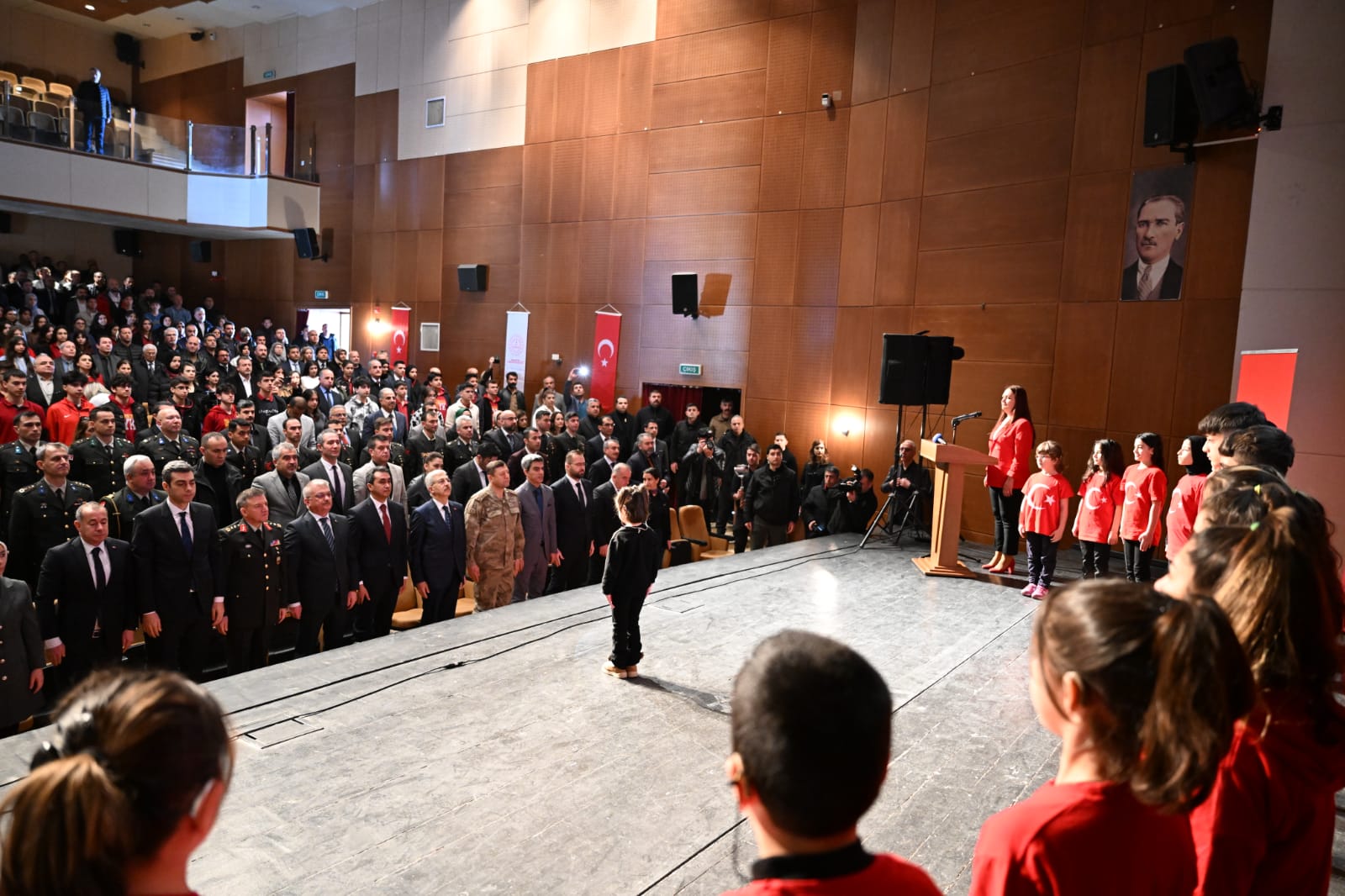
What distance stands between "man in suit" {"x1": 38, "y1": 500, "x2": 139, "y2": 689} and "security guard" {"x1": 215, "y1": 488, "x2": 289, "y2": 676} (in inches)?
18.8

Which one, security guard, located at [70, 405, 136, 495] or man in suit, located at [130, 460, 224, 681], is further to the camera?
security guard, located at [70, 405, 136, 495]

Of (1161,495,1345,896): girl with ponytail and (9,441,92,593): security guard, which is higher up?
(1161,495,1345,896): girl with ponytail

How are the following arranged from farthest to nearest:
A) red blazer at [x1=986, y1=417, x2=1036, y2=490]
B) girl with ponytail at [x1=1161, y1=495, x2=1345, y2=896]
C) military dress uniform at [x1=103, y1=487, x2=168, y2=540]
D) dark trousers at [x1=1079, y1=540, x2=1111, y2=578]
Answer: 1. red blazer at [x1=986, y1=417, x2=1036, y2=490]
2. dark trousers at [x1=1079, y1=540, x2=1111, y2=578]
3. military dress uniform at [x1=103, y1=487, x2=168, y2=540]
4. girl with ponytail at [x1=1161, y1=495, x2=1345, y2=896]

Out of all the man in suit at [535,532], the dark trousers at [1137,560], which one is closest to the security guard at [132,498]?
the man in suit at [535,532]

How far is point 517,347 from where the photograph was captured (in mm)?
12930

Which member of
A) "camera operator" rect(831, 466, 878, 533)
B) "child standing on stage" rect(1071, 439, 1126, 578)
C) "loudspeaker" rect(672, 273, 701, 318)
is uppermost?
"loudspeaker" rect(672, 273, 701, 318)

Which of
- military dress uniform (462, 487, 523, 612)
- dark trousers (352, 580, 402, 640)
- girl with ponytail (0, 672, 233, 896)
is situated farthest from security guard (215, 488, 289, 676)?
girl with ponytail (0, 672, 233, 896)

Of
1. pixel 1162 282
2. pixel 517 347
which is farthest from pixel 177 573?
pixel 517 347

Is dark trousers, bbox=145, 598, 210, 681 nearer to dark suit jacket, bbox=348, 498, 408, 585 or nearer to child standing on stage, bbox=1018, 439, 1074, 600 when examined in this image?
dark suit jacket, bbox=348, 498, 408, 585

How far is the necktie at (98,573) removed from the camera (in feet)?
14.1

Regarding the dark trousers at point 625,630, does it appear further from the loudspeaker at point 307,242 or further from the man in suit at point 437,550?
the loudspeaker at point 307,242

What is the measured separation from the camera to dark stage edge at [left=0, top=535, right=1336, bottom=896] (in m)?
2.70

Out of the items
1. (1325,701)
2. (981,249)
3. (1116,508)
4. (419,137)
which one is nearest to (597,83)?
(419,137)

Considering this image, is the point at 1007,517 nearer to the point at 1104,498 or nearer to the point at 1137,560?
the point at 1104,498
